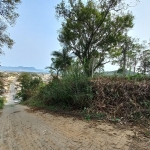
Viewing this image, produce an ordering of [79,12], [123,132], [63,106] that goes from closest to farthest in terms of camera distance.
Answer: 1. [123,132]
2. [63,106]
3. [79,12]

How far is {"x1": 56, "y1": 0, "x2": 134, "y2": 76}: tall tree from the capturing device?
19.4 metres

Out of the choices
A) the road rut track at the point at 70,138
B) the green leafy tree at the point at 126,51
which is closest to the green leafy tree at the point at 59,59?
the green leafy tree at the point at 126,51

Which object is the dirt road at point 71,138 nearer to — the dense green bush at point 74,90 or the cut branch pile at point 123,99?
the cut branch pile at point 123,99

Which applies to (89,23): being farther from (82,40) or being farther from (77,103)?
(77,103)

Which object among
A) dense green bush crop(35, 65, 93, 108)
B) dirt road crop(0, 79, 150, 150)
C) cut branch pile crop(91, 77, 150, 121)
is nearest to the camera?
dirt road crop(0, 79, 150, 150)

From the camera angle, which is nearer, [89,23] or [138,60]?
[89,23]

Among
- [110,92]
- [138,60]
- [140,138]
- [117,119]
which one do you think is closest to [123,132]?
[140,138]

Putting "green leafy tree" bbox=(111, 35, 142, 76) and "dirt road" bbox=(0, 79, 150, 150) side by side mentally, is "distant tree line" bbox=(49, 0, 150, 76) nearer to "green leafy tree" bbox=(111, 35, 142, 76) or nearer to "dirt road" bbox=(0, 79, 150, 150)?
"green leafy tree" bbox=(111, 35, 142, 76)

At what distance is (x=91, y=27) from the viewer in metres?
20.0

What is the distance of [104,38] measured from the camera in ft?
69.9

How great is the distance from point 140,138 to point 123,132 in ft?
1.54

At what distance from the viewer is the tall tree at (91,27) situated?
19.4m

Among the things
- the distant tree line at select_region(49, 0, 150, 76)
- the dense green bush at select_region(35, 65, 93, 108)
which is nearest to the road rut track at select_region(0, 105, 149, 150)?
the dense green bush at select_region(35, 65, 93, 108)

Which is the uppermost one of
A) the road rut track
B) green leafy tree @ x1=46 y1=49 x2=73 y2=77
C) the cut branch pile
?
green leafy tree @ x1=46 y1=49 x2=73 y2=77
